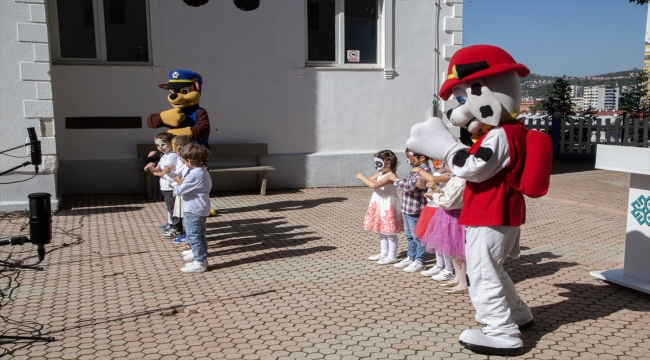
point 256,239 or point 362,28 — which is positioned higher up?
point 362,28

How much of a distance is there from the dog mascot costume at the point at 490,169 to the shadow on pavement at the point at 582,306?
1.30ft

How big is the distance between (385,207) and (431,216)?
739 millimetres

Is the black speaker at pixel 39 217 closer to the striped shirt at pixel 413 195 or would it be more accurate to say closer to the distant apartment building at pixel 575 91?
the striped shirt at pixel 413 195

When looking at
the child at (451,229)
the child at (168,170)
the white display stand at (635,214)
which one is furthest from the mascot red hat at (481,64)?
the child at (168,170)

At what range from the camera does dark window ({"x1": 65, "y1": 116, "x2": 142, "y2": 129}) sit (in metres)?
10.2

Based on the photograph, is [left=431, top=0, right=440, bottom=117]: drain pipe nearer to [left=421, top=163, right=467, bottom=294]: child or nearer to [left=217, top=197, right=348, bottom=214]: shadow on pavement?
[left=217, top=197, right=348, bottom=214]: shadow on pavement

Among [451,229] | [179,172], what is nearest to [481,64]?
[451,229]

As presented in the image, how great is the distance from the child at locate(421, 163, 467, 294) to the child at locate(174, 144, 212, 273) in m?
2.24

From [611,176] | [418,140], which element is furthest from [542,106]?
[418,140]

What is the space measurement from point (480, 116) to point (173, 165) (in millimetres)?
4378

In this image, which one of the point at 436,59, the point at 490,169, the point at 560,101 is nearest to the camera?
the point at 490,169

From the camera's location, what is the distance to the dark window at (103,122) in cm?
1024

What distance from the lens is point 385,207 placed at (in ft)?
20.4

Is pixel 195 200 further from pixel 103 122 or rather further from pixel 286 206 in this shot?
pixel 103 122
